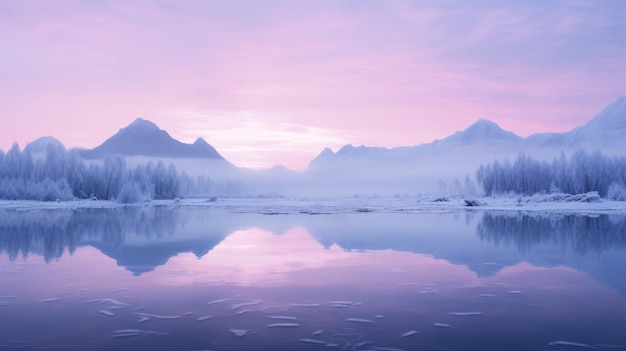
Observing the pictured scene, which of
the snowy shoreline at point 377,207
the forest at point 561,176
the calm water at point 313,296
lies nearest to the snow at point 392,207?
the snowy shoreline at point 377,207

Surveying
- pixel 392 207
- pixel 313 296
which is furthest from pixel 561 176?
pixel 313 296

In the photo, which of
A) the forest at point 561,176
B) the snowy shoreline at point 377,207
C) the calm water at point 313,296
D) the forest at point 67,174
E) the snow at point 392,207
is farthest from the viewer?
the forest at point 561,176

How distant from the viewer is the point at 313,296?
38.7 feet

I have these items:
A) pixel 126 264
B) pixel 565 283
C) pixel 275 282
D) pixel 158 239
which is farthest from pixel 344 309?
pixel 158 239

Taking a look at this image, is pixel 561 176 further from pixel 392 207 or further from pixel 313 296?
pixel 313 296

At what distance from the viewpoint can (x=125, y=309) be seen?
34.1 ft

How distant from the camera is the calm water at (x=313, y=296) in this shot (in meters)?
8.41

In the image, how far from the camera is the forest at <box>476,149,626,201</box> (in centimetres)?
11212

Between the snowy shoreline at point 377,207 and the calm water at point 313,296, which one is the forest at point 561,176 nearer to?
the snowy shoreline at point 377,207

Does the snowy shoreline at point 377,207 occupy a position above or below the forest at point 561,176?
below

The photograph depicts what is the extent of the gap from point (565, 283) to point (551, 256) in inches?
229

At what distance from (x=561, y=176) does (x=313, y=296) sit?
12618cm

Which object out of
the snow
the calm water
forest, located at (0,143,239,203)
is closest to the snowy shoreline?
the snow

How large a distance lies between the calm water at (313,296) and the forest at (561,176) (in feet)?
304
